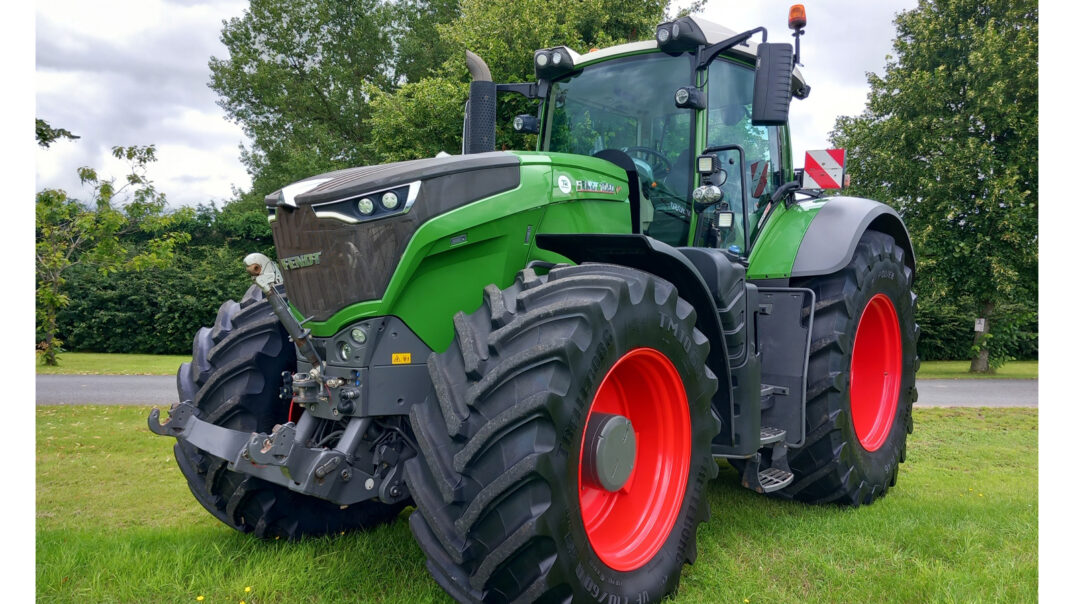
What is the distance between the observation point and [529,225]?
321cm

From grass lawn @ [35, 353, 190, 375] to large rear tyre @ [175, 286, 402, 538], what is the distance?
501 inches

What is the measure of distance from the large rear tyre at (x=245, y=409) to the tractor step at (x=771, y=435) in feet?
7.29

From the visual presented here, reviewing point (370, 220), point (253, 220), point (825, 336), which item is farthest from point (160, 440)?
point (253, 220)

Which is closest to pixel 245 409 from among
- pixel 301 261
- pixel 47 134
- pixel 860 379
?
pixel 301 261

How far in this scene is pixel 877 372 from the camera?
526cm

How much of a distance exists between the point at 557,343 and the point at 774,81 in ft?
6.55

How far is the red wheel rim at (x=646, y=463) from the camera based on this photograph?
10.1 ft

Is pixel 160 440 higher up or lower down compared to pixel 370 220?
lower down

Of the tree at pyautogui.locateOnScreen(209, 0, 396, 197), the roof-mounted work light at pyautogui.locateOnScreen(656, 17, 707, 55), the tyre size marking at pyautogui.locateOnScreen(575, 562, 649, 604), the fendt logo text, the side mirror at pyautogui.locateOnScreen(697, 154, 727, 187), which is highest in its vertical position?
the tree at pyautogui.locateOnScreen(209, 0, 396, 197)

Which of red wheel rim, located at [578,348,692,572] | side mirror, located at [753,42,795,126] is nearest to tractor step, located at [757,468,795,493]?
red wheel rim, located at [578,348,692,572]

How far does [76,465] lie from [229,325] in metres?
3.50

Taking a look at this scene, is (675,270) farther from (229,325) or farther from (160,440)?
(160,440)

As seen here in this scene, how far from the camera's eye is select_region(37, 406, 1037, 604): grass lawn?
3100 millimetres

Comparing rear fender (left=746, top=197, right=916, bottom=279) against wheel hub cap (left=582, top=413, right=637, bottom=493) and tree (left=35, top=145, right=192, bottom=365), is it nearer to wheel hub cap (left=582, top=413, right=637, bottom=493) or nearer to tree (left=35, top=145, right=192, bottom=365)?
wheel hub cap (left=582, top=413, right=637, bottom=493)
